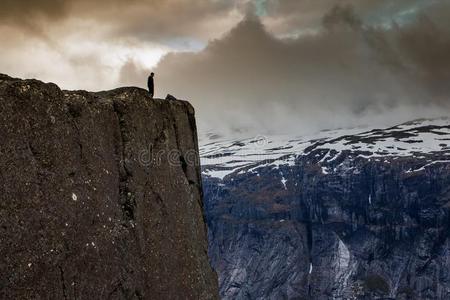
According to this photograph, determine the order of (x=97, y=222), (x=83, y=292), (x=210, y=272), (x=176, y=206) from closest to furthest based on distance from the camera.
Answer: (x=83, y=292) < (x=97, y=222) < (x=176, y=206) < (x=210, y=272)

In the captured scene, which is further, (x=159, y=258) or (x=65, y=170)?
(x=159, y=258)

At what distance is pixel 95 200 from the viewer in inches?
1085

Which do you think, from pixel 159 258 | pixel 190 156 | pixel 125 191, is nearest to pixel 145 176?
pixel 125 191

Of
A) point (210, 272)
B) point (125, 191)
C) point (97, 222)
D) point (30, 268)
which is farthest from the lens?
point (210, 272)

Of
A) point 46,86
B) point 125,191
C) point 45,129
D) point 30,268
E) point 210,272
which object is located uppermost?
point 46,86

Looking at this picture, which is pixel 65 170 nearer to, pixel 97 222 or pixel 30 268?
pixel 97 222

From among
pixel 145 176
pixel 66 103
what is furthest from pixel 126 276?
pixel 66 103

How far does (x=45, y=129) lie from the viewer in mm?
25906

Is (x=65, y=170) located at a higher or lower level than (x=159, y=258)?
higher

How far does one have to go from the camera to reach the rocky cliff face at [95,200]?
78.4 ft

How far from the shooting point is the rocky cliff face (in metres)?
23.9

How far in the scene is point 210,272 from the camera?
36.0m

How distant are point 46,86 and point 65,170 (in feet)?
11.0

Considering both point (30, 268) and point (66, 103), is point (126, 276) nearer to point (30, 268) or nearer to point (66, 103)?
point (30, 268)
